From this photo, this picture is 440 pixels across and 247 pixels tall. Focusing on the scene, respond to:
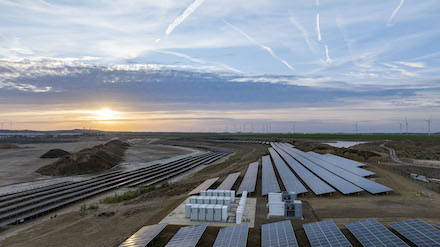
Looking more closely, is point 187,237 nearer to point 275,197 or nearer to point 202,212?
point 202,212

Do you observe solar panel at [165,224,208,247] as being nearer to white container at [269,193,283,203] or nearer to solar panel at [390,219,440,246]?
white container at [269,193,283,203]

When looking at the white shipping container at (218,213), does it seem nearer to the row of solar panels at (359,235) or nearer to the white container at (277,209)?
the white container at (277,209)

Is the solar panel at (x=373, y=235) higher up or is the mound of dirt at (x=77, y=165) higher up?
the solar panel at (x=373, y=235)

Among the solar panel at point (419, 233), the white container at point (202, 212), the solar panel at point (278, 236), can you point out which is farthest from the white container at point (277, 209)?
the solar panel at point (419, 233)

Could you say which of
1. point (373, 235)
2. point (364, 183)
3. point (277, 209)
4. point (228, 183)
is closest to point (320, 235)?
point (373, 235)

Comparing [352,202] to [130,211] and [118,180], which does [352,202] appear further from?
[118,180]

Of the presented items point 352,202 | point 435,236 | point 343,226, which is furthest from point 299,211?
point 435,236

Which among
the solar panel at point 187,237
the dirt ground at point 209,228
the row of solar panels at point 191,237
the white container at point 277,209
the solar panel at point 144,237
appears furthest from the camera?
the white container at point 277,209
